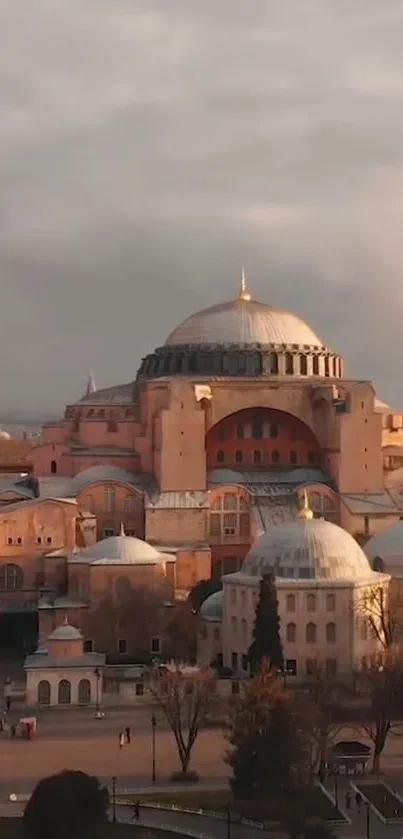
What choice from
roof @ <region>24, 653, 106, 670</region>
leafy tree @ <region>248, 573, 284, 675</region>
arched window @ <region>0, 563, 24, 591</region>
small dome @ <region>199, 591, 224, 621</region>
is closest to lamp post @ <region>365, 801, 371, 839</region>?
leafy tree @ <region>248, 573, 284, 675</region>

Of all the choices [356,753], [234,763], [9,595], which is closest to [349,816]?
[234,763]

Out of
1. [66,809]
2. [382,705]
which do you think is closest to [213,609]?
[382,705]

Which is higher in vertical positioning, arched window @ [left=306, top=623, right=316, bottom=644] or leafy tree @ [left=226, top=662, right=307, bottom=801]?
arched window @ [left=306, top=623, right=316, bottom=644]

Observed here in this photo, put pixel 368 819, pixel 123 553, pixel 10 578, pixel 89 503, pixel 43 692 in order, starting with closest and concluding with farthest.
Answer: pixel 368 819, pixel 43 692, pixel 123 553, pixel 10 578, pixel 89 503

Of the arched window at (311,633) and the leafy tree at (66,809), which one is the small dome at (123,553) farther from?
the leafy tree at (66,809)

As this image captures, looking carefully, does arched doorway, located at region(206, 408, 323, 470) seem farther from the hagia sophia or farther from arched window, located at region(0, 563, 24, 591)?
arched window, located at region(0, 563, 24, 591)

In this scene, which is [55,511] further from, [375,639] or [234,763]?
[234,763]

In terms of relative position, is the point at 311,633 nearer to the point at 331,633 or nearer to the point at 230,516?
the point at 331,633
